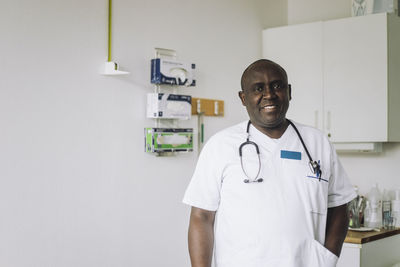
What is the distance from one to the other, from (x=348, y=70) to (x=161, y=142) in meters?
1.29

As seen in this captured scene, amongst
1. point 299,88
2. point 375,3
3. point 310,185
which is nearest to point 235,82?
point 299,88

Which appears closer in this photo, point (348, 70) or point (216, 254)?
point (216, 254)

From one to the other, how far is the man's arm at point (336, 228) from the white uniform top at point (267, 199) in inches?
2.3

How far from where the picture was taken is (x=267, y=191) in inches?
60.3

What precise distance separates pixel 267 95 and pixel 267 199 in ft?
1.06

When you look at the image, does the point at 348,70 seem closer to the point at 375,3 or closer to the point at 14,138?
the point at 375,3

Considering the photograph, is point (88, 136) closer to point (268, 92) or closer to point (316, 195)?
point (268, 92)

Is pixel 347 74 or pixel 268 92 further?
pixel 347 74

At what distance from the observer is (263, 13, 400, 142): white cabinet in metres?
2.99

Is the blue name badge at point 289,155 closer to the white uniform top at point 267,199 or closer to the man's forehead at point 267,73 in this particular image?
the white uniform top at point 267,199

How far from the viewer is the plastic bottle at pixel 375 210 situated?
9.90 ft

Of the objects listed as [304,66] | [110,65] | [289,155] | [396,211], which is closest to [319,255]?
[289,155]

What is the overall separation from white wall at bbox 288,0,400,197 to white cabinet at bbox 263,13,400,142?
0.92 ft

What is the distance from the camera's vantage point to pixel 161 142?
264 cm
